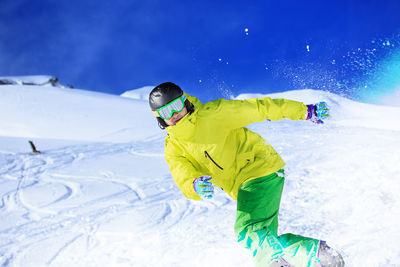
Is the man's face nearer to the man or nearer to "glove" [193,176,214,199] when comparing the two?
the man

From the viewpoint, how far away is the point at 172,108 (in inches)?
87.4

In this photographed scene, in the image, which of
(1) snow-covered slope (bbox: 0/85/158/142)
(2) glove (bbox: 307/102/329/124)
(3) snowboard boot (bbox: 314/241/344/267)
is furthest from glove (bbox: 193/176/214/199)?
(1) snow-covered slope (bbox: 0/85/158/142)

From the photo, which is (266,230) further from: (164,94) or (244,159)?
(164,94)

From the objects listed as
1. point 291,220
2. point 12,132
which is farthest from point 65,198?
point 12,132

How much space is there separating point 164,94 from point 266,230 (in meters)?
1.27

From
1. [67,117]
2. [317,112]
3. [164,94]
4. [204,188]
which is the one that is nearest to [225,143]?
[204,188]

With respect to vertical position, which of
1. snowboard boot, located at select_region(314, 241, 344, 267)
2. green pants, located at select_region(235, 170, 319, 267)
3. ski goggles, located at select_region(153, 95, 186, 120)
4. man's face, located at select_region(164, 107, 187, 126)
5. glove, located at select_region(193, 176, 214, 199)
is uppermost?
ski goggles, located at select_region(153, 95, 186, 120)

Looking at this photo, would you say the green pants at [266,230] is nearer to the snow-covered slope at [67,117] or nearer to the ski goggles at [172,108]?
the ski goggles at [172,108]

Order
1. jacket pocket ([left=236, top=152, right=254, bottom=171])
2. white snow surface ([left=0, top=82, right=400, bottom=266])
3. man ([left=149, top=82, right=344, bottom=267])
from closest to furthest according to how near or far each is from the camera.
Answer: man ([left=149, top=82, right=344, bottom=267]) < jacket pocket ([left=236, top=152, right=254, bottom=171]) < white snow surface ([left=0, top=82, right=400, bottom=266])

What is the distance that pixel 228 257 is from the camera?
9.41 ft

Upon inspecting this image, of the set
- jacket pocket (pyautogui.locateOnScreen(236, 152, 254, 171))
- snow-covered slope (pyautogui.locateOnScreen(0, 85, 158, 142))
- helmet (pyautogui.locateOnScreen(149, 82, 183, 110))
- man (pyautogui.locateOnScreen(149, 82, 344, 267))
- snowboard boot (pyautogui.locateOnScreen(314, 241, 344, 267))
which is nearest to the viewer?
snowboard boot (pyautogui.locateOnScreen(314, 241, 344, 267))

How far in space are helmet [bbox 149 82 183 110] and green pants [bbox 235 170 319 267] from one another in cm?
91

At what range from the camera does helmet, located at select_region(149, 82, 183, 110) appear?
2223 mm

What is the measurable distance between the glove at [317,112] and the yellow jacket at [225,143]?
62 mm
